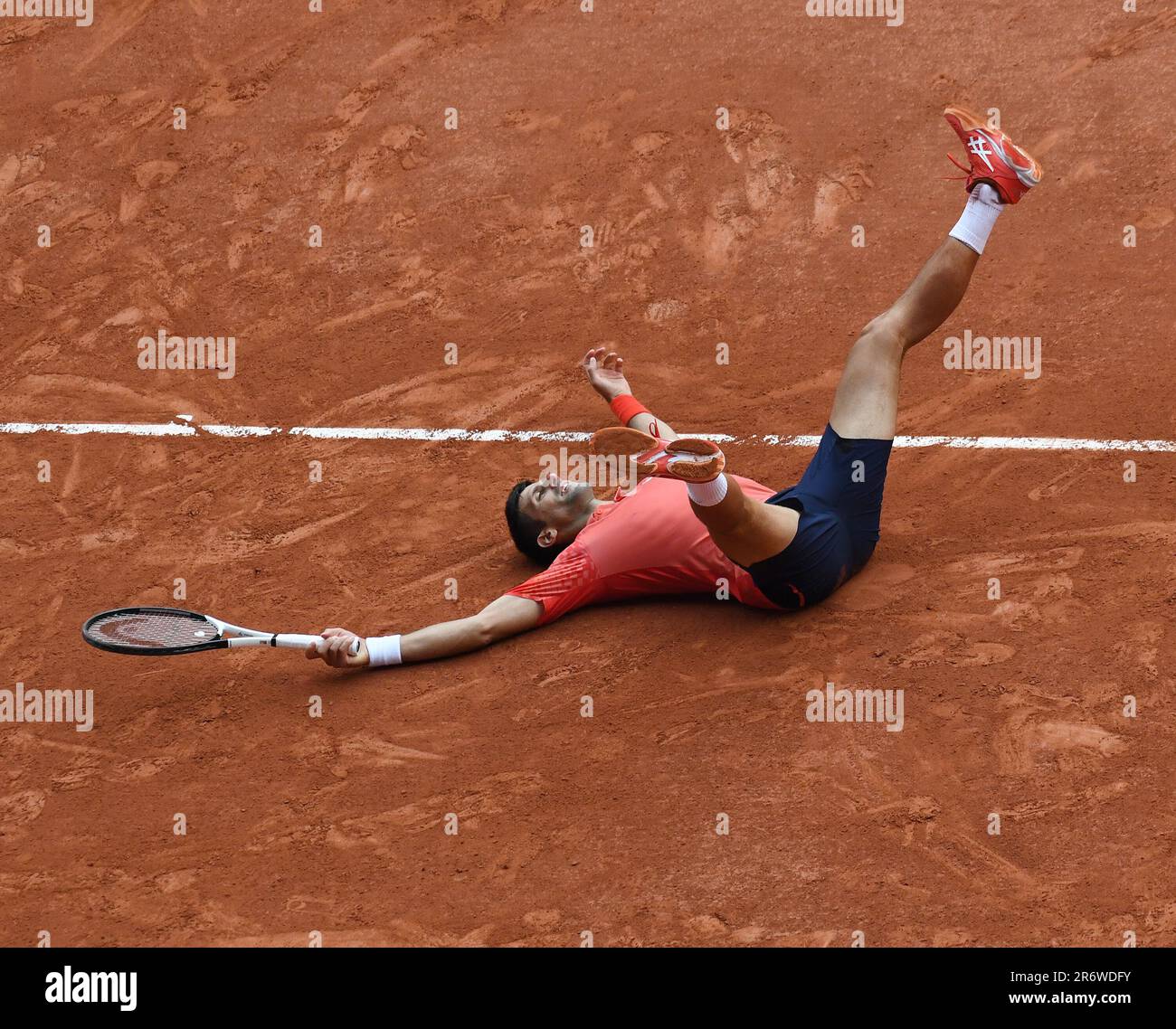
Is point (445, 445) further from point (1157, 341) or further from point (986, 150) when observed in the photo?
point (1157, 341)

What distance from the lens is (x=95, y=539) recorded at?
8.53 meters

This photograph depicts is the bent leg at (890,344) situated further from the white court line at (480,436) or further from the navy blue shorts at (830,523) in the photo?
the white court line at (480,436)

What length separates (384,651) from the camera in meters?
7.54

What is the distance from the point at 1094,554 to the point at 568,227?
4302 mm

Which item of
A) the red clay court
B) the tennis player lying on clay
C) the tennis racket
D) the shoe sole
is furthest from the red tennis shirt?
the shoe sole

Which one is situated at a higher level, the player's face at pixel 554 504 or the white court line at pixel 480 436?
the white court line at pixel 480 436

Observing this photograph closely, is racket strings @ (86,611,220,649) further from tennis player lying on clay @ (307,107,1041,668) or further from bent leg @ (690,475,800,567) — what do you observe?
bent leg @ (690,475,800,567)

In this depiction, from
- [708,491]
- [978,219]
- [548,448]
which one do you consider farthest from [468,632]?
[978,219]

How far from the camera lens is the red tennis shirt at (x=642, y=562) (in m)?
7.61

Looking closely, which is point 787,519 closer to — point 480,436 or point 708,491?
point 708,491

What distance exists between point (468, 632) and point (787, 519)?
1601mm

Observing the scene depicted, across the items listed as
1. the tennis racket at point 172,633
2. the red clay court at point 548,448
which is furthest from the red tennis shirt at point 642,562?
the tennis racket at point 172,633

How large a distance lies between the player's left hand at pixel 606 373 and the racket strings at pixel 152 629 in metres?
2.57

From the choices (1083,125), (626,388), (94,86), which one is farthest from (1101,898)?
(94,86)
